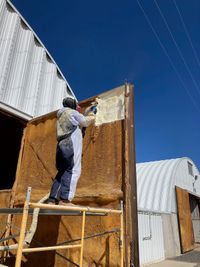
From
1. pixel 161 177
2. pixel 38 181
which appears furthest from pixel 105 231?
pixel 161 177

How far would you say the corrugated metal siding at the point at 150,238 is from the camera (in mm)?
8862

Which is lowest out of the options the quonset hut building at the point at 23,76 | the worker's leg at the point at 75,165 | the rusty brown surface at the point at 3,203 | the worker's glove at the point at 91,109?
the rusty brown surface at the point at 3,203

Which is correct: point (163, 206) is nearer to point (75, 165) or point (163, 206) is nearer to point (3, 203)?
point (3, 203)

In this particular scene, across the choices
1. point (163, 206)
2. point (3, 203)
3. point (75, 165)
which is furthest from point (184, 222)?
point (75, 165)

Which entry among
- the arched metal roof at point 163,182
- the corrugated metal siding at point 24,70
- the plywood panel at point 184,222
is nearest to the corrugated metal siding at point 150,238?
the arched metal roof at point 163,182

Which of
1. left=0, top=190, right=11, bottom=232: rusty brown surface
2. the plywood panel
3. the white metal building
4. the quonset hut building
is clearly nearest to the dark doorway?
the quonset hut building

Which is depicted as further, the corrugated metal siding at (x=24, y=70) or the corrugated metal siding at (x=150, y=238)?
the corrugated metal siding at (x=150, y=238)

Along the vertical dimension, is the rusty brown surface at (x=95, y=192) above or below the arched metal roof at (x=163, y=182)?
below

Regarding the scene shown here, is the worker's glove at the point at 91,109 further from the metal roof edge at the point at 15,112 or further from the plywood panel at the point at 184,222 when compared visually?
the plywood panel at the point at 184,222

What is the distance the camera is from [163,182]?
13.6m

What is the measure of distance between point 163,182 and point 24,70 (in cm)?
1049

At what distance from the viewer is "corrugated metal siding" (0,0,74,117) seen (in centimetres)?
567

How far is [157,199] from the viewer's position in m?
12.8

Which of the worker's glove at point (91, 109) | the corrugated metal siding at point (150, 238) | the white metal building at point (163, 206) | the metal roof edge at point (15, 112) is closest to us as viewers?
the worker's glove at point (91, 109)
